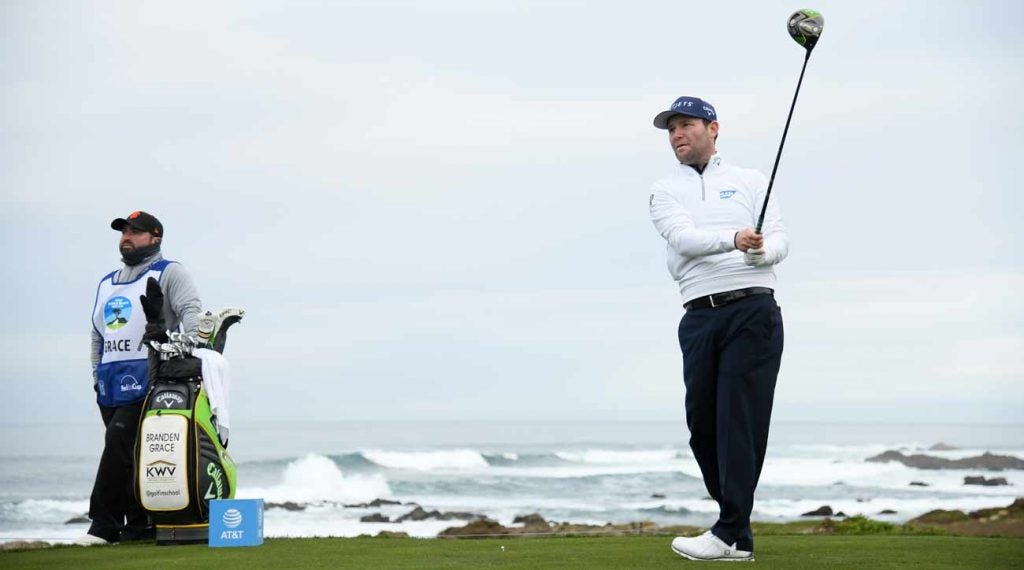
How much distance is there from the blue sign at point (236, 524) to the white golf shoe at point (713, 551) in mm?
2332

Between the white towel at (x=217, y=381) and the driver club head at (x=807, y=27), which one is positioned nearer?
the driver club head at (x=807, y=27)

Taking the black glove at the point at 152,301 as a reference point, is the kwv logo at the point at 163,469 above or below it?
below

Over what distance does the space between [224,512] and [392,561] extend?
1.27 m

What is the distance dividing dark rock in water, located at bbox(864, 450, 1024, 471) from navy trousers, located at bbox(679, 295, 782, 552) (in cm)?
2931

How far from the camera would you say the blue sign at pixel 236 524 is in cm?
661

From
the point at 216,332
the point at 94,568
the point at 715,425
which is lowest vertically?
the point at 94,568

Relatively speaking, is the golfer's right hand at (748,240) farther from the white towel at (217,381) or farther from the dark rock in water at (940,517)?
the dark rock in water at (940,517)

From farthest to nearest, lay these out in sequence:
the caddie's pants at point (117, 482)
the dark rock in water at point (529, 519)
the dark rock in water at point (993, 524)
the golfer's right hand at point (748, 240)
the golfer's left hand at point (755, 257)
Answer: the dark rock in water at point (529, 519)
the dark rock in water at point (993, 524)
the caddie's pants at point (117, 482)
the golfer's left hand at point (755, 257)
the golfer's right hand at point (748, 240)

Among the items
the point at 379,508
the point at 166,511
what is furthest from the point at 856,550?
the point at 379,508

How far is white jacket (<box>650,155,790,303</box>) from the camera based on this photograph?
5.41m

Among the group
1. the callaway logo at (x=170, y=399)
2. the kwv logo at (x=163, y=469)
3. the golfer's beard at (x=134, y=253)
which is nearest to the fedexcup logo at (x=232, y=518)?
the kwv logo at (x=163, y=469)

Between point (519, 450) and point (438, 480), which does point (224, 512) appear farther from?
point (519, 450)

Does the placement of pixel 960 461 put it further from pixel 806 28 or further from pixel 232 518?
pixel 806 28

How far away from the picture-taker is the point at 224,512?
6.60 m
